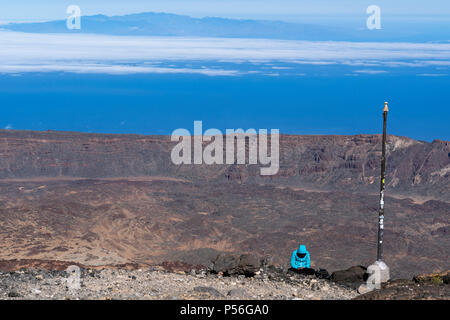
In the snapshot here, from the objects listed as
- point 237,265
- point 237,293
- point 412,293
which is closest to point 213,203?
point 237,265

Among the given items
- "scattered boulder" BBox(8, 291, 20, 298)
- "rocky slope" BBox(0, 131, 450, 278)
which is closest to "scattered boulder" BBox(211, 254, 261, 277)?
"scattered boulder" BBox(8, 291, 20, 298)

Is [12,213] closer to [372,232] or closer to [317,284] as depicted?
[372,232]

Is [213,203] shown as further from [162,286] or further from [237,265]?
[162,286]

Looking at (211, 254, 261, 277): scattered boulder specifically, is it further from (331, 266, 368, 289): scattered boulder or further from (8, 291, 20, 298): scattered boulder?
(8, 291, 20, 298): scattered boulder

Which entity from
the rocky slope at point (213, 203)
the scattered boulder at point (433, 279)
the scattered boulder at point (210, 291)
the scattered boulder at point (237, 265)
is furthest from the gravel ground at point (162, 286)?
the rocky slope at point (213, 203)

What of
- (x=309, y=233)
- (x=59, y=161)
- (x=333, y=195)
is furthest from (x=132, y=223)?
(x=59, y=161)

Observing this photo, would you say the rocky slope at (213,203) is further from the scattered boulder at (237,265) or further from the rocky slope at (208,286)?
the rocky slope at (208,286)

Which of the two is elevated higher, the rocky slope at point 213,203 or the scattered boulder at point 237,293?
the scattered boulder at point 237,293
